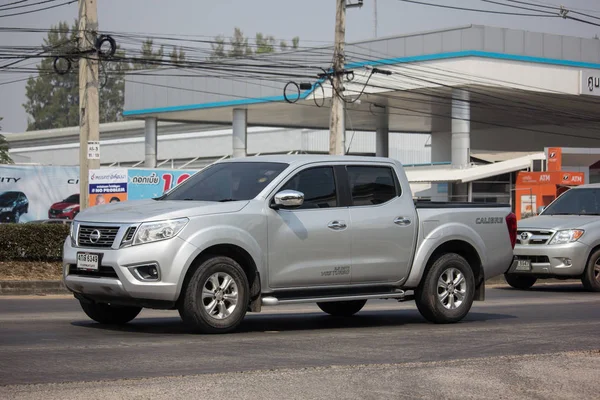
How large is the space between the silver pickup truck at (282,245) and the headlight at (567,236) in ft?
18.5

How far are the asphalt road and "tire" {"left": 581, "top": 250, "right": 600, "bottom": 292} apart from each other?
16.3 feet

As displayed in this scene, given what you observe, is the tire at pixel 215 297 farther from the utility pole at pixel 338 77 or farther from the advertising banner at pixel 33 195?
the advertising banner at pixel 33 195

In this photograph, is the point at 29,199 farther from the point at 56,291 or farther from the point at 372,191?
the point at 372,191

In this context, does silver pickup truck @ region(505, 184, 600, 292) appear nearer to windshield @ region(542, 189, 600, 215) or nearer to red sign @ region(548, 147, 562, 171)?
windshield @ region(542, 189, 600, 215)

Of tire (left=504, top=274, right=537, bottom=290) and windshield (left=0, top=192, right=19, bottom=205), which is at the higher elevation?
windshield (left=0, top=192, right=19, bottom=205)

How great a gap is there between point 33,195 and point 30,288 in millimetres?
25639

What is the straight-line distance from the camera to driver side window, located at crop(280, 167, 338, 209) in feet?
34.2

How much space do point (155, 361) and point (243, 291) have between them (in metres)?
2.08

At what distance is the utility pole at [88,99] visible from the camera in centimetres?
2252

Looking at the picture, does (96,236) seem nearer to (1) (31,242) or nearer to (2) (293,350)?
(2) (293,350)

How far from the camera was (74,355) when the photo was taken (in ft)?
25.9

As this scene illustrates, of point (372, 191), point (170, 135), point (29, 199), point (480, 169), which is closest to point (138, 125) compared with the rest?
point (170, 135)

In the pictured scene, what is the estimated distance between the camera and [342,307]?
39.9 feet

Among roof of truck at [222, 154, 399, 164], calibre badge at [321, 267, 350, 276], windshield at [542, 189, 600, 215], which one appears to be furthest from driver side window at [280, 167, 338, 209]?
windshield at [542, 189, 600, 215]
